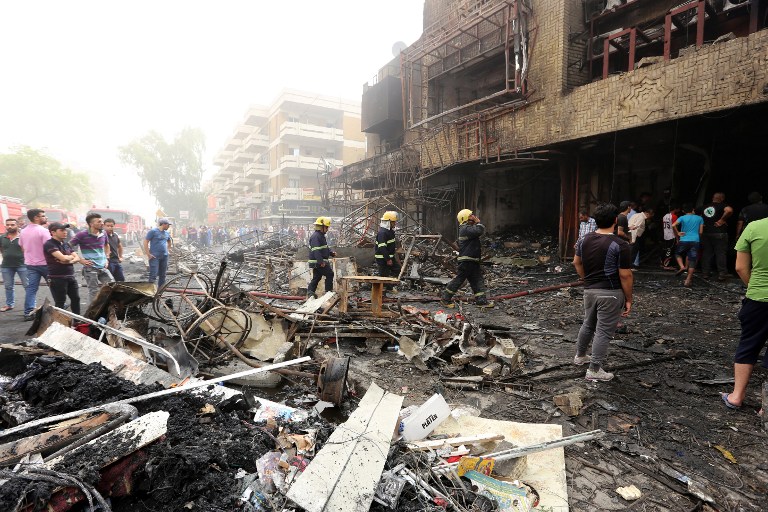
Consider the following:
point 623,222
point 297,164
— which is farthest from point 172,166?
point 623,222

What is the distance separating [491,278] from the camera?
992 cm

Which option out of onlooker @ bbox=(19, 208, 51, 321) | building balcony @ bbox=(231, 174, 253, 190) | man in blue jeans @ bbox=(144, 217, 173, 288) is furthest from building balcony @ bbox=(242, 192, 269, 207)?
onlooker @ bbox=(19, 208, 51, 321)

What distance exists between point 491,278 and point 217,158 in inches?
2896

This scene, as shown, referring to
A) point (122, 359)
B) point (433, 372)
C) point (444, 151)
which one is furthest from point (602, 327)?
point (444, 151)

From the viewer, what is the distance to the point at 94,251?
596 cm

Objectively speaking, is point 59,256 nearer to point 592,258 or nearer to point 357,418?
point 357,418

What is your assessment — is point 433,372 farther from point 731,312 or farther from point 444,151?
point 444,151

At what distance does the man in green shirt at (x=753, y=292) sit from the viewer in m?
2.77

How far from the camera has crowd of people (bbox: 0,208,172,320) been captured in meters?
5.32

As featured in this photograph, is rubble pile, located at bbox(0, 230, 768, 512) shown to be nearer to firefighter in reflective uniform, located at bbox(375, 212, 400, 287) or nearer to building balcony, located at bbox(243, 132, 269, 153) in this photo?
firefighter in reflective uniform, located at bbox(375, 212, 400, 287)

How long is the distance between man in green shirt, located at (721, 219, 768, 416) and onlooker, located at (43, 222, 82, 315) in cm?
826

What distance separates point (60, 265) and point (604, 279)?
760 cm

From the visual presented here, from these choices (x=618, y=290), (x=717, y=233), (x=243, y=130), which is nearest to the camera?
(x=618, y=290)

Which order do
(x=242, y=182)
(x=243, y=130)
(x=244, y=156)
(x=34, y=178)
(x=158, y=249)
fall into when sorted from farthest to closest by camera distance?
(x=244, y=156), (x=243, y=130), (x=242, y=182), (x=34, y=178), (x=158, y=249)
